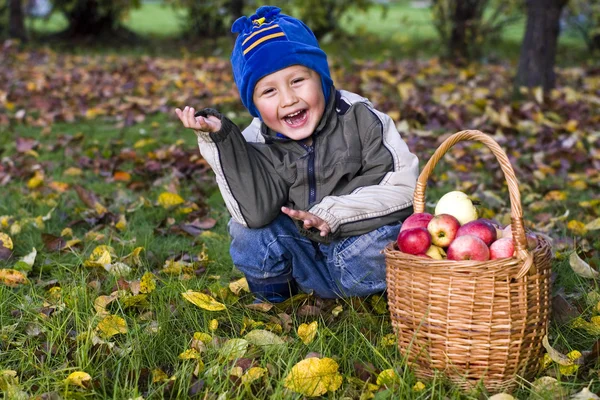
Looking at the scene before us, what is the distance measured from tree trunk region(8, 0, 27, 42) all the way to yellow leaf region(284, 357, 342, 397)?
12.4 meters

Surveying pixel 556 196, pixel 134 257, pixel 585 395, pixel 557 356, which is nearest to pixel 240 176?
pixel 134 257

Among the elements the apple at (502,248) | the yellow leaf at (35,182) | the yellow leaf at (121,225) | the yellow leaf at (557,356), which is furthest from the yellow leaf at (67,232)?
the yellow leaf at (557,356)

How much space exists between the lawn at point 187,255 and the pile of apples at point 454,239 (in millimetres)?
352

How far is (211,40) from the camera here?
1331 centimetres

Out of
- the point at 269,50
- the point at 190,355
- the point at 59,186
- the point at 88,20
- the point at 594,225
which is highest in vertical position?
the point at 269,50

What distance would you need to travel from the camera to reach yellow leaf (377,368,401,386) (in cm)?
207

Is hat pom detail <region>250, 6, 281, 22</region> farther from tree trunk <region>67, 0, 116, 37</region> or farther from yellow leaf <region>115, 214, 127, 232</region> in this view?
tree trunk <region>67, 0, 116, 37</region>

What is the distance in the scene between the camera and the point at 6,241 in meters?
3.24

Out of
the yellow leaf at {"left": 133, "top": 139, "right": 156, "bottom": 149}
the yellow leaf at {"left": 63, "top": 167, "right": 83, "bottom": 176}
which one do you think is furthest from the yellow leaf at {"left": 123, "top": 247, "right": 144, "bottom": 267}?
the yellow leaf at {"left": 133, "top": 139, "right": 156, "bottom": 149}

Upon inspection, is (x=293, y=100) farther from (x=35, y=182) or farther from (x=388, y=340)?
(x=35, y=182)

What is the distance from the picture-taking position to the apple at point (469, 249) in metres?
2.10

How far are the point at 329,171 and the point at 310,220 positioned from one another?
345mm

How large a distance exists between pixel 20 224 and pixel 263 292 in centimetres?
150

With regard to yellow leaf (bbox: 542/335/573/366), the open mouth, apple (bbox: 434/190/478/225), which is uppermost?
the open mouth
